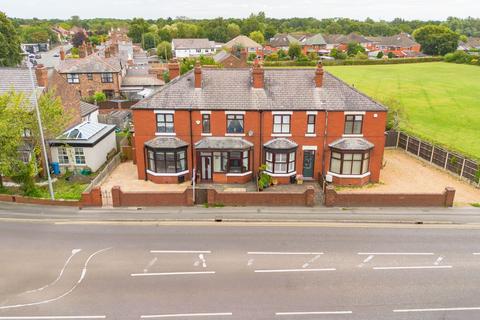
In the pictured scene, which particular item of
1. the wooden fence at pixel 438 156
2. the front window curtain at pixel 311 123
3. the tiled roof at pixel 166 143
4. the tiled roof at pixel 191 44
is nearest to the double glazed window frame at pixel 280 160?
the front window curtain at pixel 311 123

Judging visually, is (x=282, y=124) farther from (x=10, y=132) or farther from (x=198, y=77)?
(x=10, y=132)

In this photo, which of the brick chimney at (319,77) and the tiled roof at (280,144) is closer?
the tiled roof at (280,144)

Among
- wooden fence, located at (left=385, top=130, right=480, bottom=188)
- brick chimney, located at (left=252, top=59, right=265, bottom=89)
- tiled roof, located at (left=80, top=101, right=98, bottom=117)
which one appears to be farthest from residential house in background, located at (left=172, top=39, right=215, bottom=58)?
brick chimney, located at (left=252, top=59, right=265, bottom=89)

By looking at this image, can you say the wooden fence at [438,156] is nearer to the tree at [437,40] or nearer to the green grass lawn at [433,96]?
the green grass lawn at [433,96]

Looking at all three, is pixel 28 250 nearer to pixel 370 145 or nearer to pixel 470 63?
pixel 370 145

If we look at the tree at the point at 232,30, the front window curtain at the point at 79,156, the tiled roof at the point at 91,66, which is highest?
the tree at the point at 232,30

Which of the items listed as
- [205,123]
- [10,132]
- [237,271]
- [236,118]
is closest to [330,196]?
[236,118]

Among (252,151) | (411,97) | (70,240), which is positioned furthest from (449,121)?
(70,240)

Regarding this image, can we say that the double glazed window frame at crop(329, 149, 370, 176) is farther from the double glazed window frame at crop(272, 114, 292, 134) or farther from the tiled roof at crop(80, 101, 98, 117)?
the tiled roof at crop(80, 101, 98, 117)
